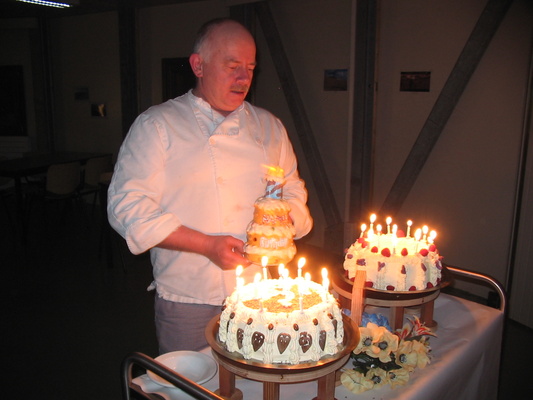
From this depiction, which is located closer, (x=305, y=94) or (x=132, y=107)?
(x=305, y=94)

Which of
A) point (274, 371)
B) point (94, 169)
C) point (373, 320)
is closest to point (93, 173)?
point (94, 169)

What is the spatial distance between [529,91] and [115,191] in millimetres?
3972

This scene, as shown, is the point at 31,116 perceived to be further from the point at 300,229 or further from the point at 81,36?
the point at 300,229

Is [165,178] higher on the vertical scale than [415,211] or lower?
higher

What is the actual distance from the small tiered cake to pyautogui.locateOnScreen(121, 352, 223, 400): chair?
53 centimetres

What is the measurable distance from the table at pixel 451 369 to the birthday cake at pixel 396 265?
9.2 inches

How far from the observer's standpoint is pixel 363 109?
548cm

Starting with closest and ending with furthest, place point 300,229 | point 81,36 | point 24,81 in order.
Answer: point 300,229
point 81,36
point 24,81

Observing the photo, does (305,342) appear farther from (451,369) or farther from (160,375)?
(451,369)

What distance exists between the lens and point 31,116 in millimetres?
10180

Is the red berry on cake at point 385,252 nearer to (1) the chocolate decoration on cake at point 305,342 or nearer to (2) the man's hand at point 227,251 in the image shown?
(2) the man's hand at point 227,251

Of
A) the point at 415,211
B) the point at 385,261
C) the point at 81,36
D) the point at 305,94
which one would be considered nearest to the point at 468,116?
the point at 415,211

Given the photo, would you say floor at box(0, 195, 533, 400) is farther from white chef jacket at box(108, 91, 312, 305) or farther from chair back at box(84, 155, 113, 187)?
white chef jacket at box(108, 91, 312, 305)

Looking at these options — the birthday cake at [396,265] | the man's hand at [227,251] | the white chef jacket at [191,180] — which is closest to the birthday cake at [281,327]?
the man's hand at [227,251]
